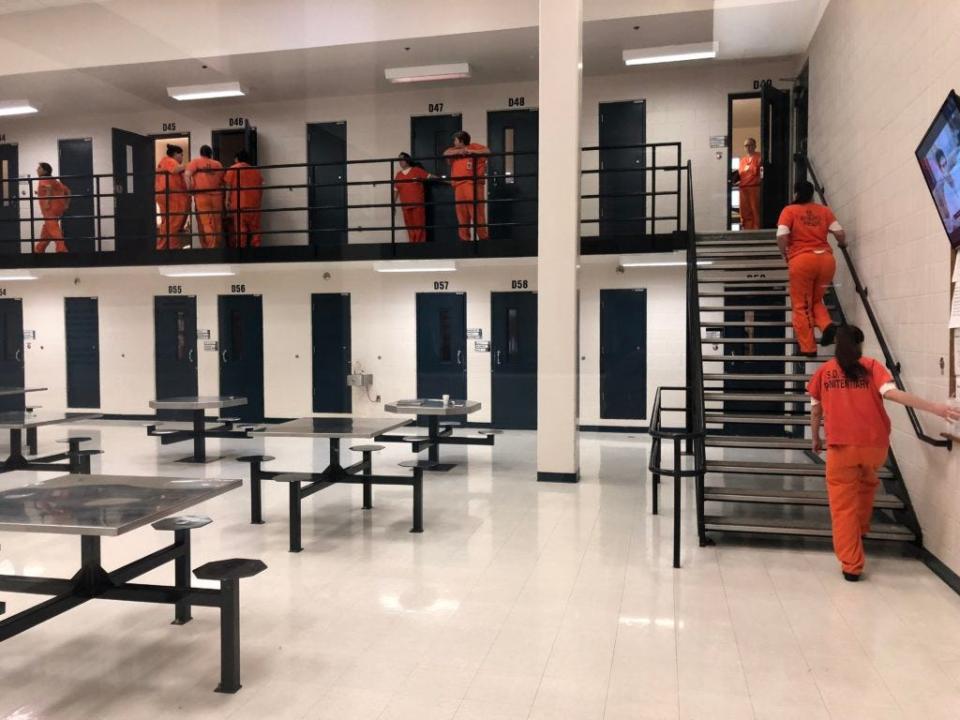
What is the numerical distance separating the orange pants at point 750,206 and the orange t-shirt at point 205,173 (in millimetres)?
7532

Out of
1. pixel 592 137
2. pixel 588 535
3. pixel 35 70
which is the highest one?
pixel 592 137

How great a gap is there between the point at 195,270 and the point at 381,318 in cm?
268

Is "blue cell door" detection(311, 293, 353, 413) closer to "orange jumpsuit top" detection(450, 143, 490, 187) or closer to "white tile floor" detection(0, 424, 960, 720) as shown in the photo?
"orange jumpsuit top" detection(450, 143, 490, 187)

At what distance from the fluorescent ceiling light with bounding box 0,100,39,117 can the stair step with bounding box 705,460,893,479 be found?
6.41 metres

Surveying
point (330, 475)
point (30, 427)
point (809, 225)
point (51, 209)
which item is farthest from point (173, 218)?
point (809, 225)

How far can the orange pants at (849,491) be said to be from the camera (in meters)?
4.31

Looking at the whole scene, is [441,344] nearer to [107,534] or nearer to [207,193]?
[207,193]

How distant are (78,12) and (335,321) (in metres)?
4.92

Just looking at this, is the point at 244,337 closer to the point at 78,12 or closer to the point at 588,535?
the point at 78,12

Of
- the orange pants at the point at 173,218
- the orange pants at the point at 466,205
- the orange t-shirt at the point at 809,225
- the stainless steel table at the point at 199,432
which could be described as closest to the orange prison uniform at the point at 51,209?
the stainless steel table at the point at 199,432

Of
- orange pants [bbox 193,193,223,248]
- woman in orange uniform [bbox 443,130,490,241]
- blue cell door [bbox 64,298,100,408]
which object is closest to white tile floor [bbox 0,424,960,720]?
blue cell door [bbox 64,298,100,408]

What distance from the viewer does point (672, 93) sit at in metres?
10.4

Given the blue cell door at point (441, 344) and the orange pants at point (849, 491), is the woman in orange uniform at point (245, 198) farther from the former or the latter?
the orange pants at point (849, 491)

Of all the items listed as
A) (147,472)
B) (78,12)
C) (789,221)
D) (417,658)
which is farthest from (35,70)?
(789,221)
